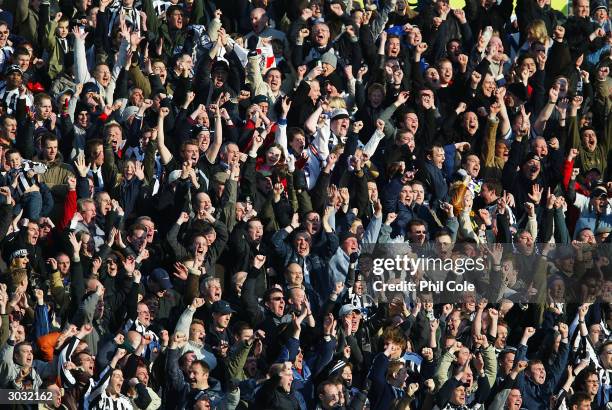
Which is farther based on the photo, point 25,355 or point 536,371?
point 536,371

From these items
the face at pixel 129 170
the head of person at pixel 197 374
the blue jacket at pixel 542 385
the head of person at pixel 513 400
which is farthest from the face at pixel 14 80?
the head of person at pixel 513 400

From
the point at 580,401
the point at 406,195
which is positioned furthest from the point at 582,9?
the point at 580,401

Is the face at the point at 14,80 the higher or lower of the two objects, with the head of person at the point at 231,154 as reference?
higher

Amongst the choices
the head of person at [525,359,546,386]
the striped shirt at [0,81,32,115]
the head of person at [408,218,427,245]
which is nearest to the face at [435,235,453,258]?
the head of person at [408,218,427,245]

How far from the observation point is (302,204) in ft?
81.5

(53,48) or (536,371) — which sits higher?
(53,48)

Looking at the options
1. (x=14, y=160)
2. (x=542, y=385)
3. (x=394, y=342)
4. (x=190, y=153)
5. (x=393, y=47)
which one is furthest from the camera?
(x=393, y=47)

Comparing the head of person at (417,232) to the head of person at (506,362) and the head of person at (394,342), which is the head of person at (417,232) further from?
the head of person at (506,362)

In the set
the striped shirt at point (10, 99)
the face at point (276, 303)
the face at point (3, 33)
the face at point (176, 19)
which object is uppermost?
the face at point (176, 19)

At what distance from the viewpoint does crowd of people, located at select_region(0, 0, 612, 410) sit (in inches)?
930

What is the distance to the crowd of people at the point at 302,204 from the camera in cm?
2362

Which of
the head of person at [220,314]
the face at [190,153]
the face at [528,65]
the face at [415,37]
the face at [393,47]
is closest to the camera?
the head of person at [220,314]

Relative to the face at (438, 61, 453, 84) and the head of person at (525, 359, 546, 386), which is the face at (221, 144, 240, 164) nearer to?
the face at (438, 61, 453, 84)

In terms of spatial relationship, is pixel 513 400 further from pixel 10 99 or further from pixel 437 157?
pixel 10 99
